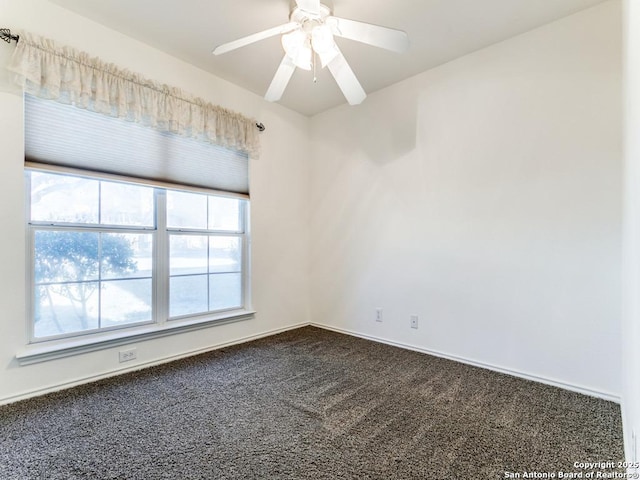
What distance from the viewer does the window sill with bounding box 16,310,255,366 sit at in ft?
6.81

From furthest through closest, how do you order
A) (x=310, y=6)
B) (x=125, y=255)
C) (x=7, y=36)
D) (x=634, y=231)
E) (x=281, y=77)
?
(x=125, y=255)
(x=281, y=77)
(x=7, y=36)
(x=310, y=6)
(x=634, y=231)

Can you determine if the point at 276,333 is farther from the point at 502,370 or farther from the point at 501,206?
the point at 501,206

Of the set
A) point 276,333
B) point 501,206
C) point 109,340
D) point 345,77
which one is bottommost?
point 276,333

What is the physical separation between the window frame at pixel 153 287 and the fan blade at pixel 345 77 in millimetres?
1679

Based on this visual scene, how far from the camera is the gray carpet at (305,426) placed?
1.44 metres

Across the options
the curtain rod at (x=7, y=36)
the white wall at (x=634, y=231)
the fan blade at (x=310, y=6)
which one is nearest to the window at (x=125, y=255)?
the curtain rod at (x=7, y=36)

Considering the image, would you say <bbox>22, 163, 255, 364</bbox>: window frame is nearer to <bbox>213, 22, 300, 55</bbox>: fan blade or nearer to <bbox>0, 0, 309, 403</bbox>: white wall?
<bbox>0, 0, 309, 403</bbox>: white wall

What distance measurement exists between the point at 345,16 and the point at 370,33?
0.73 meters

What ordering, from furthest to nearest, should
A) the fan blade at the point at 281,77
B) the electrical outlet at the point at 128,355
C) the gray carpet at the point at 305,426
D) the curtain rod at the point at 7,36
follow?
the electrical outlet at the point at 128,355 → the fan blade at the point at 281,77 → the curtain rod at the point at 7,36 → the gray carpet at the point at 305,426

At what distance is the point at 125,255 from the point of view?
258cm

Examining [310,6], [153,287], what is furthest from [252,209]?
[310,6]

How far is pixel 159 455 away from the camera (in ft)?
4.99

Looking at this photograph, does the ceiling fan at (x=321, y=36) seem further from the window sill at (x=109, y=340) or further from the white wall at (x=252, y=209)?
the window sill at (x=109, y=340)

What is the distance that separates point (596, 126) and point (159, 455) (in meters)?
3.36
